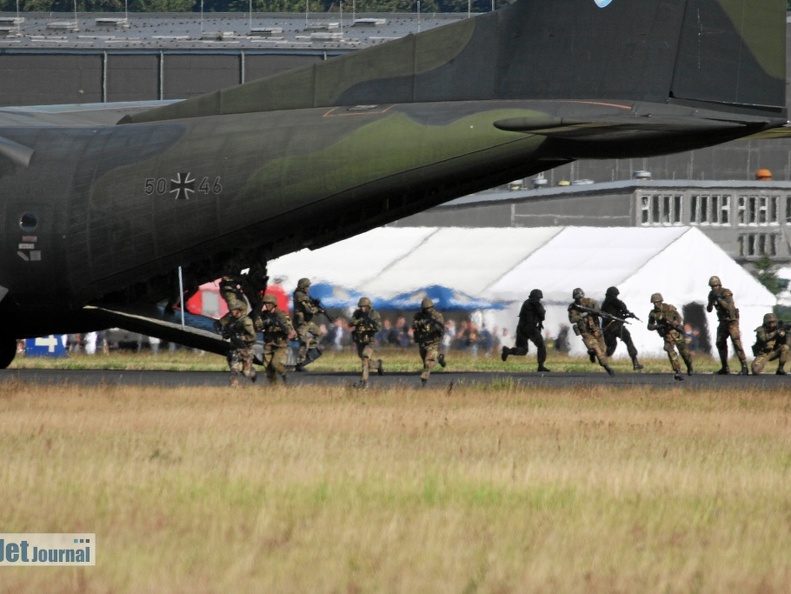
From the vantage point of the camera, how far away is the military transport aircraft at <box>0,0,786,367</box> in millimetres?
20406

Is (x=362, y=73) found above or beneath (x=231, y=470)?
above

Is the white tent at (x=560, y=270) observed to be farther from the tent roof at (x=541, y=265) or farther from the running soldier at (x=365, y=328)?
the running soldier at (x=365, y=328)

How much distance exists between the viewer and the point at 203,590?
7.51 meters

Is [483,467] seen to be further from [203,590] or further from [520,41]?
[520,41]

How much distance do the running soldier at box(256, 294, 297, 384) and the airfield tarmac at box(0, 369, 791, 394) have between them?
375mm

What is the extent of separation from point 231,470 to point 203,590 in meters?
4.46

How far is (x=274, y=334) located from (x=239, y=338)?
2.39 feet

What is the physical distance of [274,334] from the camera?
20828 mm

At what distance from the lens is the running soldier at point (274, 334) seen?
67.8ft

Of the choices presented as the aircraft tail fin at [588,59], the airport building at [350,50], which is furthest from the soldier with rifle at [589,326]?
the airport building at [350,50]

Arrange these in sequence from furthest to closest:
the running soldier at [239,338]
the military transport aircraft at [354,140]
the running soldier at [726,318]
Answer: the running soldier at [726,318] < the running soldier at [239,338] < the military transport aircraft at [354,140]

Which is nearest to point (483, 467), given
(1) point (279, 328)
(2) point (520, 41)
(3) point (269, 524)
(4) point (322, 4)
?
(3) point (269, 524)

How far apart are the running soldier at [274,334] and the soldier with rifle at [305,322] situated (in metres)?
5.21

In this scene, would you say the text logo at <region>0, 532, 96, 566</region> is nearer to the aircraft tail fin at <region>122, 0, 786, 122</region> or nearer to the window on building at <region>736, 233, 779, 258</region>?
the aircraft tail fin at <region>122, 0, 786, 122</region>
